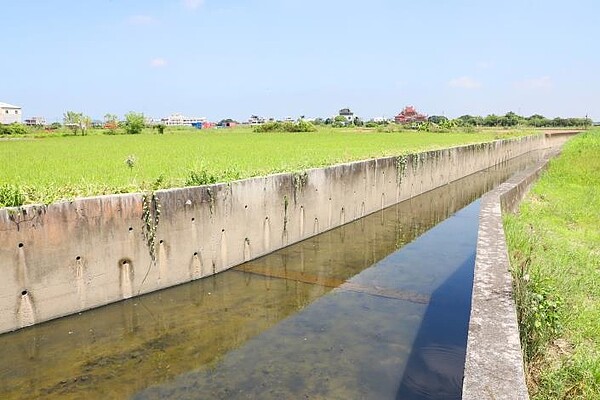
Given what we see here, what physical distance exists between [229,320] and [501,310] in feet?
13.1

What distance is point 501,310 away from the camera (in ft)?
13.4

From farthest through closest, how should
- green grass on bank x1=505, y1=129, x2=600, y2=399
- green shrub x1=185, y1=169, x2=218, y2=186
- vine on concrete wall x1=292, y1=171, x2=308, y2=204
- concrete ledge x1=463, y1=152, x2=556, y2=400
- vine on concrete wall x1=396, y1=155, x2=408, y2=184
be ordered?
vine on concrete wall x1=396, y1=155, x2=408, y2=184, vine on concrete wall x1=292, y1=171, x2=308, y2=204, green shrub x1=185, y1=169, x2=218, y2=186, green grass on bank x1=505, y1=129, x2=600, y2=399, concrete ledge x1=463, y1=152, x2=556, y2=400

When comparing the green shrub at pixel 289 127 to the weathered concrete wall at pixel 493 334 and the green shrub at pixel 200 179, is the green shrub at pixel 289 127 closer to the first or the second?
the green shrub at pixel 200 179

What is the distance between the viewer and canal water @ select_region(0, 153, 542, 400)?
5.17m

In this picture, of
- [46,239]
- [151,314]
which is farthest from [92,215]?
[151,314]

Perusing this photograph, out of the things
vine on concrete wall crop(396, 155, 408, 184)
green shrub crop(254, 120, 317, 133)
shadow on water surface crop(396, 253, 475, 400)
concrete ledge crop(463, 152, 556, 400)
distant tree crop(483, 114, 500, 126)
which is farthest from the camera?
distant tree crop(483, 114, 500, 126)

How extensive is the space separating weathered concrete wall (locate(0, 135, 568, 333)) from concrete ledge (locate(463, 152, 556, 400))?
4.55 metres

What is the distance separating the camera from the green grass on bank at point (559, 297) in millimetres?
3961

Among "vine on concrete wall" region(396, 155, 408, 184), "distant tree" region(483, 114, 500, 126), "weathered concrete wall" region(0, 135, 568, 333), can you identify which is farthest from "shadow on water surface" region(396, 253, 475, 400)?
"distant tree" region(483, 114, 500, 126)

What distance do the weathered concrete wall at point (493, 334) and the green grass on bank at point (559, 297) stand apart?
10.1 inches

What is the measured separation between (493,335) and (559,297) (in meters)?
1.86

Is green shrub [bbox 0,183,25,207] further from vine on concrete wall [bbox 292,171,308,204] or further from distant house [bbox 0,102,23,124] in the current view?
distant house [bbox 0,102,23,124]

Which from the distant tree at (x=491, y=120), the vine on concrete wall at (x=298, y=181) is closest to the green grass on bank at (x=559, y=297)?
the vine on concrete wall at (x=298, y=181)

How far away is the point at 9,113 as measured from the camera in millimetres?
117625
